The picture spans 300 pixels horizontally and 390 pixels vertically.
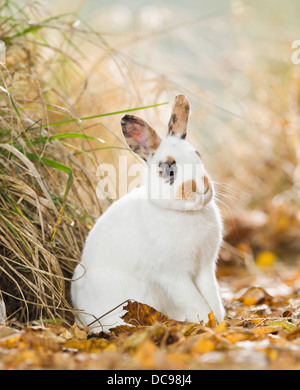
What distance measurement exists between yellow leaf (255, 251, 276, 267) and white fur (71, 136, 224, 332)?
7.64ft

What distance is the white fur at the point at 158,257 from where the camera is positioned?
2.22 meters

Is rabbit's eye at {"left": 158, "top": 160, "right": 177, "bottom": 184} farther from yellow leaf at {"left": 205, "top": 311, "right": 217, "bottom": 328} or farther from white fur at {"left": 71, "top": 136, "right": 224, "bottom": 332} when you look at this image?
yellow leaf at {"left": 205, "top": 311, "right": 217, "bottom": 328}

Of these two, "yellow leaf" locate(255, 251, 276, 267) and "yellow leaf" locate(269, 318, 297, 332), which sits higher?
"yellow leaf" locate(269, 318, 297, 332)

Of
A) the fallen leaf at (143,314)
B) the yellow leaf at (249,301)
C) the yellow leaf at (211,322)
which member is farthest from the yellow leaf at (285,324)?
the yellow leaf at (249,301)

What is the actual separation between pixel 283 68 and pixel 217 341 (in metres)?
5.37

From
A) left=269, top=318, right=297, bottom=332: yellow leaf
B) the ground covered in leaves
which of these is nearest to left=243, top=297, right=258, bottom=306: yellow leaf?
the ground covered in leaves

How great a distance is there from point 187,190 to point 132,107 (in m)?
1.95

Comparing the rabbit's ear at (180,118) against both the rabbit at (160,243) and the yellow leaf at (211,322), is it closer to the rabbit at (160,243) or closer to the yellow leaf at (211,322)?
Answer: the rabbit at (160,243)

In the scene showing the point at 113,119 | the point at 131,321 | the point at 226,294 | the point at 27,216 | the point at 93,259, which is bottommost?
the point at 226,294

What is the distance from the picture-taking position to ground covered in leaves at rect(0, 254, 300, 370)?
1479 mm

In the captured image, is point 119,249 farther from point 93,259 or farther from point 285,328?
point 285,328

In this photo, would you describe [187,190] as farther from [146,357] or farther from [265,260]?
[265,260]
